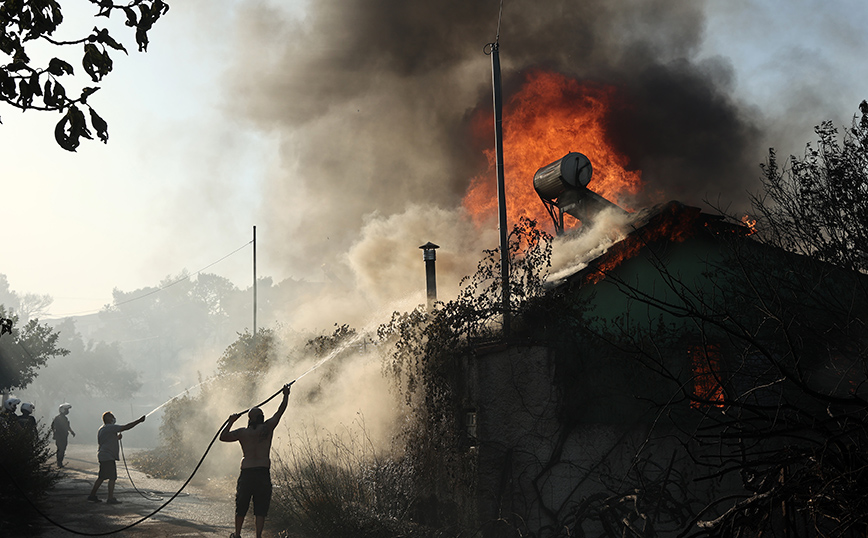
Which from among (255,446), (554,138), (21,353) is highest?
(554,138)

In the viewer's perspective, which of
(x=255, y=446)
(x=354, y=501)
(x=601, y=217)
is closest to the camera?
(x=255, y=446)

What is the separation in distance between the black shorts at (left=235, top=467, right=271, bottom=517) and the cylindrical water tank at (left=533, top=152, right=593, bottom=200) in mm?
12253

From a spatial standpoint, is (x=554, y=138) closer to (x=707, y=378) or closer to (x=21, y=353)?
(x=707, y=378)

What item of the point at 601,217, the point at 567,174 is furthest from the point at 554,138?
the point at 601,217

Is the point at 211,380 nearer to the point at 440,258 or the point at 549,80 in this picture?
the point at 440,258

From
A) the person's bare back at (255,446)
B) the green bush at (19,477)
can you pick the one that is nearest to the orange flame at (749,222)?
the person's bare back at (255,446)

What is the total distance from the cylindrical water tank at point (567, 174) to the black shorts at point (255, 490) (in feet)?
40.2

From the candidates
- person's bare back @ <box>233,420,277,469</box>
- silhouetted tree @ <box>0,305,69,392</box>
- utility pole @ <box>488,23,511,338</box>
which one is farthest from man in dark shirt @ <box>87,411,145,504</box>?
silhouetted tree @ <box>0,305,69,392</box>

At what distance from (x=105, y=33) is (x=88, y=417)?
7561 cm

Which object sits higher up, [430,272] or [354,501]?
[430,272]

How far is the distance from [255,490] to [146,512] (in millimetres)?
3544

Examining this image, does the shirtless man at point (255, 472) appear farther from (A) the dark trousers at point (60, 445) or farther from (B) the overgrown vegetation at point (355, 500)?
(A) the dark trousers at point (60, 445)

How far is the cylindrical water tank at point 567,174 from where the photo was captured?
17844 mm

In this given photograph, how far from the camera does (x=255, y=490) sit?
27.0 feet
